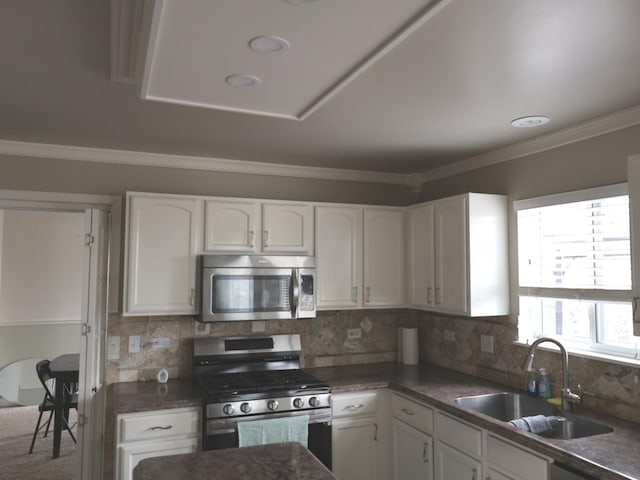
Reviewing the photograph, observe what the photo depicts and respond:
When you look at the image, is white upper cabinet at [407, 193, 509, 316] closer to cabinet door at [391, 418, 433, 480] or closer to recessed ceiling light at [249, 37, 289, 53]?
cabinet door at [391, 418, 433, 480]

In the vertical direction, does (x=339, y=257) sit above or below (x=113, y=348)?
above

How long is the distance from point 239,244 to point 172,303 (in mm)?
573

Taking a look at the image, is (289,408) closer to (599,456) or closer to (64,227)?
(599,456)

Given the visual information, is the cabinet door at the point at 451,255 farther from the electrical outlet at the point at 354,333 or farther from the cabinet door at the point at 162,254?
the cabinet door at the point at 162,254

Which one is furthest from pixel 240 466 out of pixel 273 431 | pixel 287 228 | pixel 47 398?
pixel 47 398

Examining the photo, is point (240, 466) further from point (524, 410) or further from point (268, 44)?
point (524, 410)

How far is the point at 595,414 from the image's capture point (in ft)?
8.70

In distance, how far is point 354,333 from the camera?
4.08 metres

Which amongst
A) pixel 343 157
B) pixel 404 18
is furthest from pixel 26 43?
pixel 343 157

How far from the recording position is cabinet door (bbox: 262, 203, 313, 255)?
3.54m

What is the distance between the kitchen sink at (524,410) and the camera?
8.59 ft

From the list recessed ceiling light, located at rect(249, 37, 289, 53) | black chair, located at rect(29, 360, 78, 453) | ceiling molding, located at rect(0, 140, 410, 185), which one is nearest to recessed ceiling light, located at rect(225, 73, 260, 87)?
recessed ceiling light, located at rect(249, 37, 289, 53)

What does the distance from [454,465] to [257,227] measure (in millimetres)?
1883

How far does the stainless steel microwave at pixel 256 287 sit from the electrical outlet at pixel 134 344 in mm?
528
